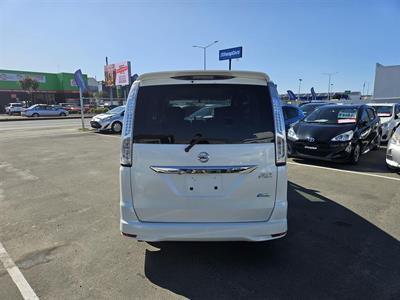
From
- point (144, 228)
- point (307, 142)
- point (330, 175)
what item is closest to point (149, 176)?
point (144, 228)

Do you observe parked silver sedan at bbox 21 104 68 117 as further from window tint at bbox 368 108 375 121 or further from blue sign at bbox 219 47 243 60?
window tint at bbox 368 108 375 121

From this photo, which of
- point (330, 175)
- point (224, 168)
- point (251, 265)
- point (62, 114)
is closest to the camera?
point (224, 168)

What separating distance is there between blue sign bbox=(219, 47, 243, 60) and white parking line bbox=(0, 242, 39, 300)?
33.1 m

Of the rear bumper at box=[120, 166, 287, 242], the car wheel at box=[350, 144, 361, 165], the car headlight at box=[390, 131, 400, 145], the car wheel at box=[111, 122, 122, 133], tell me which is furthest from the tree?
the rear bumper at box=[120, 166, 287, 242]

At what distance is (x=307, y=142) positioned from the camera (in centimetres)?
798

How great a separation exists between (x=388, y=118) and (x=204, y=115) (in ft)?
39.5

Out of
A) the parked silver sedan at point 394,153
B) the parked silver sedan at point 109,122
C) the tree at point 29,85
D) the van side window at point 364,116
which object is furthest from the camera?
the tree at point 29,85

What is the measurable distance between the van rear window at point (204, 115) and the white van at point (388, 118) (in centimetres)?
1066

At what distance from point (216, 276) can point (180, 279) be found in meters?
0.37

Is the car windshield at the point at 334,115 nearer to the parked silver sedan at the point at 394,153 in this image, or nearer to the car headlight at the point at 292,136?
the car headlight at the point at 292,136

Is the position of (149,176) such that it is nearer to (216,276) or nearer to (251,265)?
(216,276)

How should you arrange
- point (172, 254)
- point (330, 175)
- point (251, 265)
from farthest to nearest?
point (330, 175) → point (172, 254) → point (251, 265)

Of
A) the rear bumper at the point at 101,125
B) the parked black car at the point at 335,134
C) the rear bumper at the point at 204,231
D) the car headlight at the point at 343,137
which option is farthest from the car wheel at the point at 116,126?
the rear bumper at the point at 204,231

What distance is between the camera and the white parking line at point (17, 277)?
276 cm
